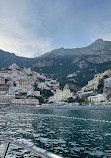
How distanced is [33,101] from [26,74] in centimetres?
6310

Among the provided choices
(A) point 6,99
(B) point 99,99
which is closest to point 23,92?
→ (A) point 6,99

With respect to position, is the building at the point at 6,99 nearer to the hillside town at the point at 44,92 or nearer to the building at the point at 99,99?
the hillside town at the point at 44,92

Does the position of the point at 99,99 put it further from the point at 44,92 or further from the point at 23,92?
the point at 23,92

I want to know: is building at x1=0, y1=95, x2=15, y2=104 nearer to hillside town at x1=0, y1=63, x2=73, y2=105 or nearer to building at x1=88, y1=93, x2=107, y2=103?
hillside town at x1=0, y1=63, x2=73, y2=105

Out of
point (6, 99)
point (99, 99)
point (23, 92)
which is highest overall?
point (23, 92)

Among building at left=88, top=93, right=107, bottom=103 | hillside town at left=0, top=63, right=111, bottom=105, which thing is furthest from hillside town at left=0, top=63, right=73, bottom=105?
building at left=88, top=93, right=107, bottom=103

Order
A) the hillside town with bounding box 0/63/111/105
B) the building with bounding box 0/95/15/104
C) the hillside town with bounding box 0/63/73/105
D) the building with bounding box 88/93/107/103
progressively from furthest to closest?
the hillside town with bounding box 0/63/73/105, the building with bounding box 0/95/15/104, the hillside town with bounding box 0/63/111/105, the building with bounding box 88/93/107/103

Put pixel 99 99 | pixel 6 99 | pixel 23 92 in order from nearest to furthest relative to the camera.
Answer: pixel 99 99, pixel 6 99, pixel 23 92

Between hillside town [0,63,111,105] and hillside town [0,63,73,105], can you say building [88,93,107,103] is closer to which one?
hillside town [0,63,111,105]

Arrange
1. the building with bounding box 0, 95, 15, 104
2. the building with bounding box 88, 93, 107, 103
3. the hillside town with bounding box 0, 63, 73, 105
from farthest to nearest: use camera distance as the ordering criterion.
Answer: the hillside town with bounding box 0, 63, 73, 105 → the building with bounding box 0, 95, 15, 104 → the building with bounding box 88, 93, 107, 103

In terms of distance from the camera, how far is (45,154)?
225 centimetres

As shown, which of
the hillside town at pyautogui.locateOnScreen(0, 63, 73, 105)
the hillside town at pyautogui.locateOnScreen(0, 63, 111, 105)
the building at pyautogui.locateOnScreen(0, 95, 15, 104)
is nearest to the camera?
the hillside town at pyautogui.locateOnScreen(0, 63, 111, 105)

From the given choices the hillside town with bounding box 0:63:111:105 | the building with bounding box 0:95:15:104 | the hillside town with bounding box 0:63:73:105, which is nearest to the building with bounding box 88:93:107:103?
the hillside town with bounding box 0:63:111:105

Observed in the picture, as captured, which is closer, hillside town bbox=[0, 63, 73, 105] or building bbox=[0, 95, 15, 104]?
building bbox=[0, 95, 15, 104]
